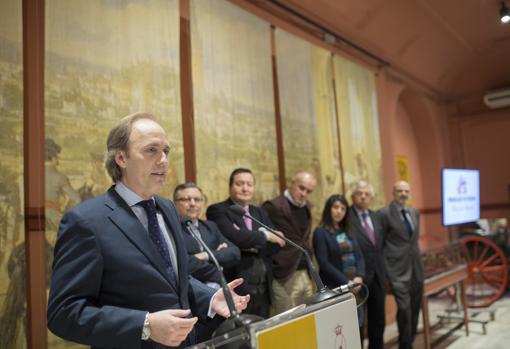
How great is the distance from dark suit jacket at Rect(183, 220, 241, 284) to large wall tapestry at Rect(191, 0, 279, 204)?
1.98 feet

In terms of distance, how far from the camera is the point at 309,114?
4.77m

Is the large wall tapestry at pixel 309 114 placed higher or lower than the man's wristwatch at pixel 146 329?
higher

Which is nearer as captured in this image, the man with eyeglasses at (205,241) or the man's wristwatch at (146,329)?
the man's wristwatch at (146,329)

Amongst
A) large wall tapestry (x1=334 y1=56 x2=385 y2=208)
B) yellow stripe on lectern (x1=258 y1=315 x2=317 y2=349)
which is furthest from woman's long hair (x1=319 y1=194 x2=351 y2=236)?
yellow stripe on lectern (x1=258 y1=315 x2=317 y2=349)

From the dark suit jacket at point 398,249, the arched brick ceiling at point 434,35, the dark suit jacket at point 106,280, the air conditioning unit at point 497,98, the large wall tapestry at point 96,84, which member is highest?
the arched brick ceiling at point 434,35

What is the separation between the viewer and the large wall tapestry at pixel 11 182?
227 cm

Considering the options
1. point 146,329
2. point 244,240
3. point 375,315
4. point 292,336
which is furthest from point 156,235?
point 375,315

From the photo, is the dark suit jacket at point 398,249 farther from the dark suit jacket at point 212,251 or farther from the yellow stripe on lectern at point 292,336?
the yellow stripe on lectern at point 292,336

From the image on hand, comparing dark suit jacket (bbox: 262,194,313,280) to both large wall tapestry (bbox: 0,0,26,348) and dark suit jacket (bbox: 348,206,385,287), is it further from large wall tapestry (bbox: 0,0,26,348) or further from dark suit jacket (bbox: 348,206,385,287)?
large wall tapestry (bbox: 0,0,26,348)

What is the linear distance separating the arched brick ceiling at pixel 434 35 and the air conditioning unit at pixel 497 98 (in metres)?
0.27

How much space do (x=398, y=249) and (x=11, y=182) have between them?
314 cm

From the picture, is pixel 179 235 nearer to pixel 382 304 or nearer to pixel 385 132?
pixel 382 304

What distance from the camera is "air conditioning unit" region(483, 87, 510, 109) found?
801 centimetres

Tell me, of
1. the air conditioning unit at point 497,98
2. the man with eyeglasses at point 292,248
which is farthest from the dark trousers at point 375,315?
the air conditioning unit at point 497,98
